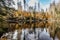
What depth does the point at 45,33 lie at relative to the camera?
170 centimetres

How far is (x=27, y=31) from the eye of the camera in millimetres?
1717

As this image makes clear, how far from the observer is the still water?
1701mm

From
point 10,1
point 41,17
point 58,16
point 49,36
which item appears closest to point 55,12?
point 58,16

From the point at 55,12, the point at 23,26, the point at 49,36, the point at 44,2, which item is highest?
the point at 44,2

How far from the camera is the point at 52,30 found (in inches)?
67.0

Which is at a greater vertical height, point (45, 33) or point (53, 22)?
point (53, 22)

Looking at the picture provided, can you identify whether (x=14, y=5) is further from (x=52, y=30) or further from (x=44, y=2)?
(x=52, y=30)

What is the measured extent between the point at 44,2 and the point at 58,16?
0.22 m

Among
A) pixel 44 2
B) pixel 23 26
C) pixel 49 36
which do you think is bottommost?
pixel 49 36

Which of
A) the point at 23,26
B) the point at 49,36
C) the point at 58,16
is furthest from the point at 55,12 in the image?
the point at 23,26

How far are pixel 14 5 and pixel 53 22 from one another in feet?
1.53

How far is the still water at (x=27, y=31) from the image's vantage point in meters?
1.70

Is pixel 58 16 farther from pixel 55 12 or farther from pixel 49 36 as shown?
pixel 49 36

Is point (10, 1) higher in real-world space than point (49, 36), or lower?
higher
